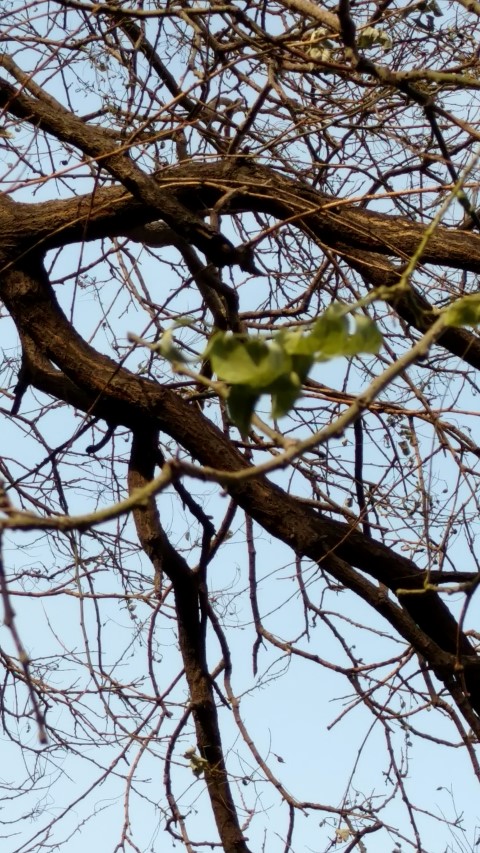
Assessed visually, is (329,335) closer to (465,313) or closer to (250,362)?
(250,362)

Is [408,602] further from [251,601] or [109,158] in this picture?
[109,158]

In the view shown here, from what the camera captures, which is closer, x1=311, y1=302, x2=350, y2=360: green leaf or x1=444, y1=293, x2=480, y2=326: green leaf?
x1=311, y1=302, x2=350, y2=360: green leaf

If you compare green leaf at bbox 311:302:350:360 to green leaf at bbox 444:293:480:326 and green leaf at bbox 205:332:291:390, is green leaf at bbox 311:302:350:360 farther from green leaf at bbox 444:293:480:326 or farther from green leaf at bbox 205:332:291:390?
green leaf at bbox 444:293:480:326

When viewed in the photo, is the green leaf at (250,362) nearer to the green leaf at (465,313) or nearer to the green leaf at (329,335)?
the green leaf at (329,335)

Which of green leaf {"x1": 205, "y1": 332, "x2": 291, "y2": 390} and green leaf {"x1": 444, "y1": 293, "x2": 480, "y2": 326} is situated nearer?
green leaf {"x1": 205, "y1": 332, "x2": 291, "y2": 390}

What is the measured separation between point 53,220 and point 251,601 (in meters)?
1.19

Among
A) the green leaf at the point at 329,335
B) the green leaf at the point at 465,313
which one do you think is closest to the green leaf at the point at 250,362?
the green leaf at the point at 329,335

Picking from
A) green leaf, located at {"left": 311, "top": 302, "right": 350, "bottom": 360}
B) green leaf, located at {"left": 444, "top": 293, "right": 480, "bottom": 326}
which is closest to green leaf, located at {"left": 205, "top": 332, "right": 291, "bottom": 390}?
green leaf, located at {"left": 311, "top": 302, "right": 350, "bottom": 360}

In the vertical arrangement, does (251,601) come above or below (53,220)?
below

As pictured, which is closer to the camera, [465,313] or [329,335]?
[329,335]

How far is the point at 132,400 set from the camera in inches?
88.0

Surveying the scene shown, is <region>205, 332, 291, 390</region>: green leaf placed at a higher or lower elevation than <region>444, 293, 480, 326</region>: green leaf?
lower

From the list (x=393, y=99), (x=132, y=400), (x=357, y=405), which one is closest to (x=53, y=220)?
(x=132, y=400)

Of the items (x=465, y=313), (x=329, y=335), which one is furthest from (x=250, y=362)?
(x=465, y=313)
